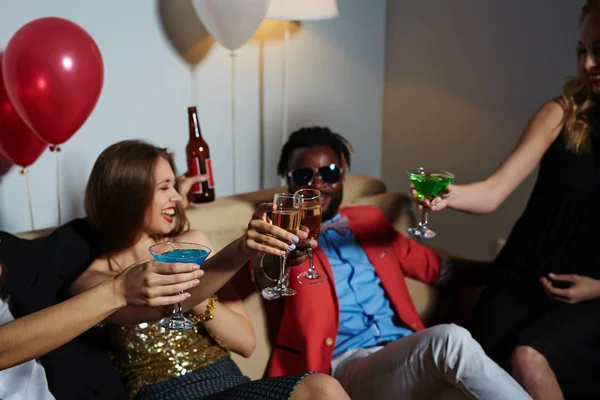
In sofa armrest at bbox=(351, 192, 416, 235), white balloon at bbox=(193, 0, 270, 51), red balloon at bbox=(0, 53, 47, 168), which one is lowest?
sofa armrest at bbox=(351, 192, 416, 235)

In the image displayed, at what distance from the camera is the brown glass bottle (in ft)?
7.70

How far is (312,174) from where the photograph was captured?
7.20 ft

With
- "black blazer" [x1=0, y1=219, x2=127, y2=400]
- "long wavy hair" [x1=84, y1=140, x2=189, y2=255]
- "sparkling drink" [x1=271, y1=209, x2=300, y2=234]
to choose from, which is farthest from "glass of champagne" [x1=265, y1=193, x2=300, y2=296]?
"black blazer" [x1=0, y1=219, x2=127, y2=400]

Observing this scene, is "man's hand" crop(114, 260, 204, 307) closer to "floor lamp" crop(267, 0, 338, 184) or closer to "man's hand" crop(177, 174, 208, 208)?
"man's hand" crop(177, 174, 208, 208)

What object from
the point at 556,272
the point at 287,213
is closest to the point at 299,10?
the point at 556,272

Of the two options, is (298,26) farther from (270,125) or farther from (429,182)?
(429,182)

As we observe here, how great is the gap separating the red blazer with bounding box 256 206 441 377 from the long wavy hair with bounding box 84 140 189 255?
1.76 feet

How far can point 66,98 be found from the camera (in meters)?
1.88

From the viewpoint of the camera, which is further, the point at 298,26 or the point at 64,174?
the point at 298,26

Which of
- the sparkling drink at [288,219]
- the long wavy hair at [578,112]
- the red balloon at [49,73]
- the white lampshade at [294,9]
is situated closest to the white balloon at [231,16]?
the white lampshade at [294,9]

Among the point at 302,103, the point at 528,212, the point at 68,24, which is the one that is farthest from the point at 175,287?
the point at 302,103

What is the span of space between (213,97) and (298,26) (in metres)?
0.71

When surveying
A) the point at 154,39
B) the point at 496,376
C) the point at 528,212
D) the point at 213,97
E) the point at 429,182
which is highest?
the point at 154,39

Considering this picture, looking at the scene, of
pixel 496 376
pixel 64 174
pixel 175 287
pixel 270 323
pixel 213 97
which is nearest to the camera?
pixel 175 287
